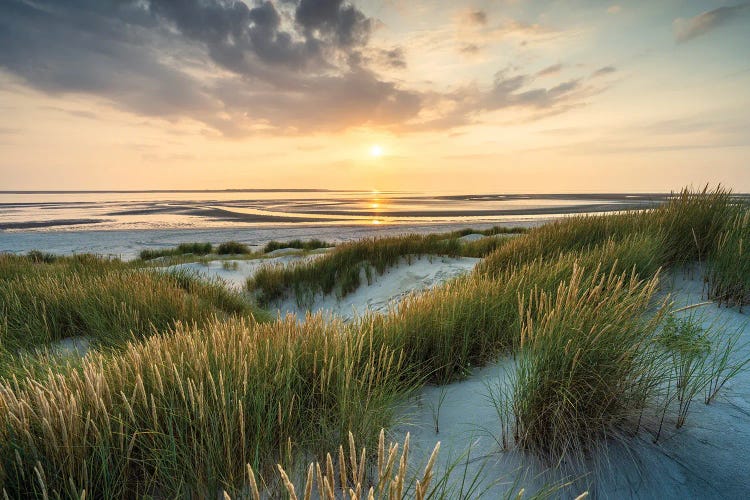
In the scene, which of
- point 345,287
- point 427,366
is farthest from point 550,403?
point 345,287

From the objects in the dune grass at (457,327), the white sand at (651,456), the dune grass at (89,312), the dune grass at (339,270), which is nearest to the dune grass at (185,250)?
the dune grass at (339,270)

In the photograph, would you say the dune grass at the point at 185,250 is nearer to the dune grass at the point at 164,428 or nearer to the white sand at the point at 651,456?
the dune grass at the point at 164,428

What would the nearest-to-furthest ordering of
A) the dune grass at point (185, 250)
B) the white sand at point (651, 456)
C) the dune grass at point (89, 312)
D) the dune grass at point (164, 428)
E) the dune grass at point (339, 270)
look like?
the dune grass at point (164, 428) < the white sand at point (651, 456) < the dune grass at point (89, 312) < the dune grass at point (339, 270) < the dune grass at point (185, 250)

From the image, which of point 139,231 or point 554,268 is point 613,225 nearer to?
point 554,268

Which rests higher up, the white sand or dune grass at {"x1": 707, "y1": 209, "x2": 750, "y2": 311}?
dune grass at {"x1": 707, "y1": 209, "x2": 750, "y2": 311}

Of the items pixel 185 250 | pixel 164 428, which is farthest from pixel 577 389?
pixel 185 250

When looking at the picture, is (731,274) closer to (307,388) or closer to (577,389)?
(577,389)

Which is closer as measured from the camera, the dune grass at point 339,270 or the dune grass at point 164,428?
the dune grass at point 164,428

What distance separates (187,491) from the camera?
1.59 meters

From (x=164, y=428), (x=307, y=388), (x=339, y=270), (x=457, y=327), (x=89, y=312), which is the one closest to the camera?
(x=164, y=428)

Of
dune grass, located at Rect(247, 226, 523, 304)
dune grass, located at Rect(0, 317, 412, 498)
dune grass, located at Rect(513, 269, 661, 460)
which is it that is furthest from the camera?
dune grass, located at Rect(247, 226, 523, 304)

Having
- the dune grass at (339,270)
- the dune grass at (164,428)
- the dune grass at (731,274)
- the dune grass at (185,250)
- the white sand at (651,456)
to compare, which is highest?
the dune grass at (731,274)

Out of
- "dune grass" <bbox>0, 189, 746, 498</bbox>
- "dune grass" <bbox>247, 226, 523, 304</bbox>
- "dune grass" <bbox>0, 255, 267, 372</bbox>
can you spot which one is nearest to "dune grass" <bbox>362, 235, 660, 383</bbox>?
"dune grass" <bbox>0, 189, 746, 498</bbox>

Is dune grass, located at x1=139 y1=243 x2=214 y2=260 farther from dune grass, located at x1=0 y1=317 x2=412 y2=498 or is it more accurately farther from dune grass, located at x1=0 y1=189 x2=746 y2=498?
dune grass, located at x1=0 y1=317 x2=412 y2=498
